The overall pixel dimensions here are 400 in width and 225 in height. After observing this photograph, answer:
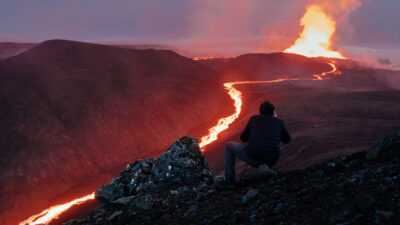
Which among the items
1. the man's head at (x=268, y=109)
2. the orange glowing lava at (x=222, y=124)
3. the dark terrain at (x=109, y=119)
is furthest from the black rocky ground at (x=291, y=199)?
the orange glowing lava at (x=222, y=124)

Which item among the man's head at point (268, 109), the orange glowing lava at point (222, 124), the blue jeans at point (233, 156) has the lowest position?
the orange glowing lava at point (222, 124)

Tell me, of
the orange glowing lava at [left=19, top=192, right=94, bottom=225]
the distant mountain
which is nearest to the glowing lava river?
the orange glowing lava at [left=19, top=192, right=94, bottom=225]

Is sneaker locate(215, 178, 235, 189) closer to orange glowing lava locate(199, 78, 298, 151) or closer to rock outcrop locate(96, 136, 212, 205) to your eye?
rock outcrop locate(96, 136, 212, 205)

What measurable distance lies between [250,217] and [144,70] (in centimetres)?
5278

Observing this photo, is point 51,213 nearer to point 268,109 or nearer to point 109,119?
point 109,119

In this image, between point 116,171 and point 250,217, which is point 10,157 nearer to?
point 116,171

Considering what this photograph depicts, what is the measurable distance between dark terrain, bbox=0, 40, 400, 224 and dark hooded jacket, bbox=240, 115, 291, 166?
8030 millimetres

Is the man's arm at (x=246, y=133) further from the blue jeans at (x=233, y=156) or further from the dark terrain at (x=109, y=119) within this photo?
the dark terrain at (x=109, y=119)

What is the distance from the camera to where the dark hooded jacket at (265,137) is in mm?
5793

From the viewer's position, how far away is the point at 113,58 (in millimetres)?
56688

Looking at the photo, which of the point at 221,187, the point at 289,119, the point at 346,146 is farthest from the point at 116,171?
the point at 221,187

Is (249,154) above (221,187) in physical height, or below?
above

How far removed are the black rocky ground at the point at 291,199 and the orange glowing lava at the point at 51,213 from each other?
53.4 feet

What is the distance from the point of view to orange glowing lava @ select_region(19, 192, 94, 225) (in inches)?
850
